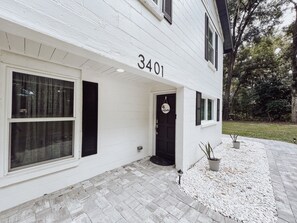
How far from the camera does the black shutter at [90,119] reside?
2.97 m

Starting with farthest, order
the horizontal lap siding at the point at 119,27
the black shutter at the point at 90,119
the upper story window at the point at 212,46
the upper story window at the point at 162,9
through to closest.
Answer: the upper story window at the point at 212,46
the black shutter at the point at 90,119
the upper story window at the point at 162,9
the horizontal lap siding at the point at 119,27

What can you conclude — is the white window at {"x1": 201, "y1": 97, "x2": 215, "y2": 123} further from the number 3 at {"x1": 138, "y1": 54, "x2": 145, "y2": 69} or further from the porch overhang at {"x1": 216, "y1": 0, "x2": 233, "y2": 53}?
the number 3 at {"x1": 138, "y1": 54, "x2": 145, "y2": 69}

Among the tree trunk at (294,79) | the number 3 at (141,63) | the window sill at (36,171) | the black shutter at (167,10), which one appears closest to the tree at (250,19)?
the tree trunk at (294,79)

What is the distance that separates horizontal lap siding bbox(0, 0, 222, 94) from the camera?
1141mm

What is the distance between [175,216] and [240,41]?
58.6 ft

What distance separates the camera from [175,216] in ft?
6.69

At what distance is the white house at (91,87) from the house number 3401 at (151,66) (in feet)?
0.05

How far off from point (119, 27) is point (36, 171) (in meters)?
2.47

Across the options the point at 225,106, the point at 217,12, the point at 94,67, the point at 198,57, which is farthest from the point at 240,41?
the point at 94,67

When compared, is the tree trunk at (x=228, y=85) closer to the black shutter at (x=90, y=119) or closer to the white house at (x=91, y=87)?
the white house at (x=91, y=87)

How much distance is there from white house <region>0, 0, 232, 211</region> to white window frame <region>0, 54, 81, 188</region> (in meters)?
0.01

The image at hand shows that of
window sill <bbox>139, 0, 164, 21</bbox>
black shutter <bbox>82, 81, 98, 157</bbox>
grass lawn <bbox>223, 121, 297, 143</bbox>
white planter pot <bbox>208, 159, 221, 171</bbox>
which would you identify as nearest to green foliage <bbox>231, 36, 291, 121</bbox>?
grass lawn <bbox>223, 121, 297, 143</bbox>

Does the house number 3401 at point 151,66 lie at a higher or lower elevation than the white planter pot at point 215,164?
higher

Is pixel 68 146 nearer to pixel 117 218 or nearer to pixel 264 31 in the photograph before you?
pixel 117 218
